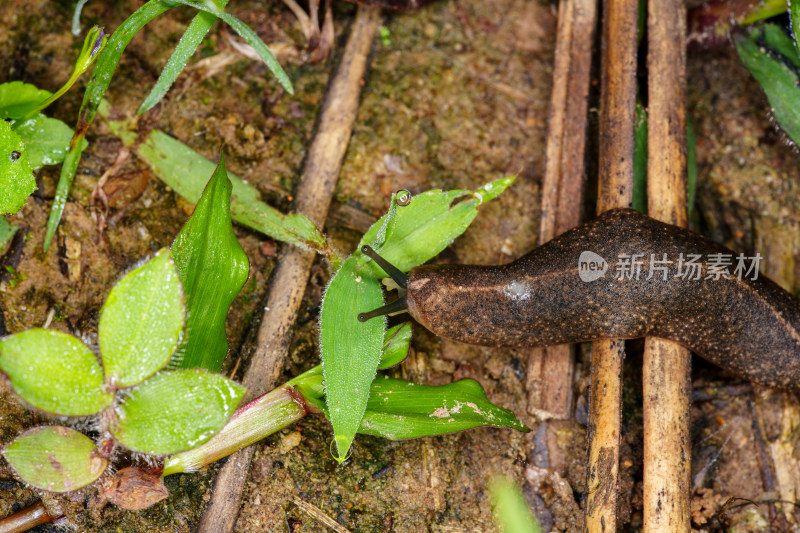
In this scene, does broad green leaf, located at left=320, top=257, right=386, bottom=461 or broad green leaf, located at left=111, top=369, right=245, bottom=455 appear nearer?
broad green leaf, located at left=111, top=369, right=245, bottom=455

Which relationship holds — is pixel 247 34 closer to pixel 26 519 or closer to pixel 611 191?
pixel 611 191

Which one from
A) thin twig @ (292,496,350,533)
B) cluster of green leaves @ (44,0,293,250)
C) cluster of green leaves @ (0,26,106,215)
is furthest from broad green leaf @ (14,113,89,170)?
thin twig @ (292,496,350,533)

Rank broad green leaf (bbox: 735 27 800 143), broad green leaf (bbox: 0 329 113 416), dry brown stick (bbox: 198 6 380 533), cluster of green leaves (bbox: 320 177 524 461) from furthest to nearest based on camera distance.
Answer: broad green leaf (bbox: 735 27 800 143) < dry brown stick (bbox: 198 6 380 533) < cluster of green leaves (bbox: 320 177 524 461) < broad green leaf (bbox: 0 329 113 416)

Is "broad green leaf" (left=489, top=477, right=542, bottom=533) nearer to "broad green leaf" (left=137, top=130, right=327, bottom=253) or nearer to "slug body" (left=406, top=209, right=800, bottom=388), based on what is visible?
"slug body" (left=406, top=209, right=800, bottom=388)

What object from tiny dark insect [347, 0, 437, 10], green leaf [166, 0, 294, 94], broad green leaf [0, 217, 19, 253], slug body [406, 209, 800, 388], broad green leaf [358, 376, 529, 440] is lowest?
broad green leaf [358, 376, 529, 440]

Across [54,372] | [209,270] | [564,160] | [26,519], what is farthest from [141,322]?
[564,160]

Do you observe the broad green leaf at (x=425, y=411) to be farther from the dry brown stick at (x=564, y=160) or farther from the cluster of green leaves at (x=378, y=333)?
the dry brown stick at (x=564, y=160)

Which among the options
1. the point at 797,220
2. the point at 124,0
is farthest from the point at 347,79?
the point at 797,220
